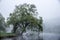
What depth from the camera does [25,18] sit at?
1.05m

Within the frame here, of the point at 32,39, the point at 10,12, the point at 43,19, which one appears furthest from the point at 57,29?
the point at 10,12

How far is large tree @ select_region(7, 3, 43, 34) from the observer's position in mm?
1035

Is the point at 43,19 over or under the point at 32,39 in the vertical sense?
over

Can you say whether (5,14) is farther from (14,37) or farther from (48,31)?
(48,31)

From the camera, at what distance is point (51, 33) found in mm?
1067

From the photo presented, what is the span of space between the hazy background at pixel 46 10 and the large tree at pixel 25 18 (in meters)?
0.05

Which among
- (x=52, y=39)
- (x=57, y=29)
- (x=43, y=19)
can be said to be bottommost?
(x=52, y=39)

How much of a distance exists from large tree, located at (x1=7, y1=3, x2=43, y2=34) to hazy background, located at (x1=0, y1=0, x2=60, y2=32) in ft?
0.15

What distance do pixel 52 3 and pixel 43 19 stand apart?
221 mm

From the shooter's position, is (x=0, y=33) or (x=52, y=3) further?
(x=52, y=3)

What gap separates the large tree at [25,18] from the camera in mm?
1035

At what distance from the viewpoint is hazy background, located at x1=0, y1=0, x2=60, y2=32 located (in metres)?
1.07

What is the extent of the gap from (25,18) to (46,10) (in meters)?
0.26

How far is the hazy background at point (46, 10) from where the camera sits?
1.07m
